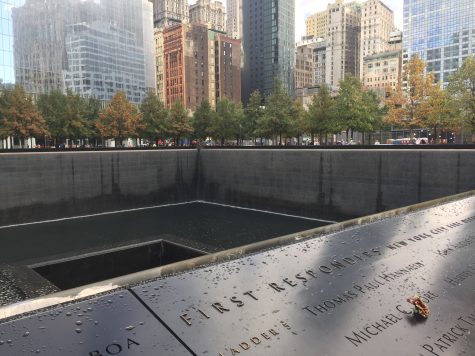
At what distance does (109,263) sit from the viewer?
10.4m

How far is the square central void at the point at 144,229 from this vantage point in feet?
56.0

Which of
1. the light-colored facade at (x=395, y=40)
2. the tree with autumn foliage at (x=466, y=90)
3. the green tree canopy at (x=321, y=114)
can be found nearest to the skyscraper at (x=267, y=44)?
the light-colored facade at (x=395, y=40)

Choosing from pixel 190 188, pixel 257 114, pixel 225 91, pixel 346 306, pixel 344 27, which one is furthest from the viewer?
pixel 344 27

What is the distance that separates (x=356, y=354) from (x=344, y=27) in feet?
677

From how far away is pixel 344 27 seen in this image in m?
192

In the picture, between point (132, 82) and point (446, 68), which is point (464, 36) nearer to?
point (446, 68)

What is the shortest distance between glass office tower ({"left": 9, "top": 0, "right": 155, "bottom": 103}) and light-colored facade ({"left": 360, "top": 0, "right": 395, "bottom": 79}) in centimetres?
11798

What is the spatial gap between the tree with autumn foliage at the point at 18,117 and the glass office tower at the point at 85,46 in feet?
131

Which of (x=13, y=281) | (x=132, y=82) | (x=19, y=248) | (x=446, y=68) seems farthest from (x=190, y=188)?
(x=446, y=68)

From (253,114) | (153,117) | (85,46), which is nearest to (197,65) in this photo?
(85,46)

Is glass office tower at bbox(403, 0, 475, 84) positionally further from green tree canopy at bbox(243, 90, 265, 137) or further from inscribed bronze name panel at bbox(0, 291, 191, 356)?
inscribed bronze name panel at bbox(0, 291, 191, 356)

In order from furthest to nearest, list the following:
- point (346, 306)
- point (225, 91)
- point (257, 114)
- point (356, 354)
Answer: point (225, 91) → point (257, 114) → point (346, 306) → point (356, 354)

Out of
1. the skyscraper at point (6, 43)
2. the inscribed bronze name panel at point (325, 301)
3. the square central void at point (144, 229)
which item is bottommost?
the square central void at point (144, 229)

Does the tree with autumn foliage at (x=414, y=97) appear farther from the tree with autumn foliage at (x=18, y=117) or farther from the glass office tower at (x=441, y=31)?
the glass office tower at (x=441, y=31)
